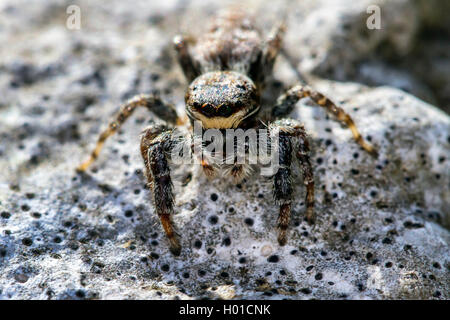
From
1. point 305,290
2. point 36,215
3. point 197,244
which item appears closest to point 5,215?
point 36,215

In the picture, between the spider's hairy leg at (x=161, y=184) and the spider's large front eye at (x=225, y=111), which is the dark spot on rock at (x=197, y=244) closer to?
the spider's hairy leg at (x=161, y=184)

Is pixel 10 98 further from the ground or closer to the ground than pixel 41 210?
further from the ground

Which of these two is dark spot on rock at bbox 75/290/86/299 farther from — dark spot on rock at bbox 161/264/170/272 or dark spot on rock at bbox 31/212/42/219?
dark spot on rock at bbox 31/212/42/219

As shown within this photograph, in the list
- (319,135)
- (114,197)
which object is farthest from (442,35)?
(114,197)

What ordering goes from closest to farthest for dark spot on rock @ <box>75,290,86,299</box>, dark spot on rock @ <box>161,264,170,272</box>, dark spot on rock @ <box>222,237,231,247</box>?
1. dark spot on rock @ <box>75,290,86,299</box>
2. dark spot on rock @ <box>161,264,170,272</box>
3. dark spot on rock @ <box>222,237,231,247</box>

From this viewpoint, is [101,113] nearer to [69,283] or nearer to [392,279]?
[69,283]

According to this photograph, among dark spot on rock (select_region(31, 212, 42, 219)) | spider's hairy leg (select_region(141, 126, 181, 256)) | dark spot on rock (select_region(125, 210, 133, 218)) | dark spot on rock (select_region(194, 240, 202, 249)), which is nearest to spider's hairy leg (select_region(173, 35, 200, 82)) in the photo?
spider's hairy leg (select_region(141, 126, 181, 256))

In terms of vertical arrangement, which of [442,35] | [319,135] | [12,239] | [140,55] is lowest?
[12,239]

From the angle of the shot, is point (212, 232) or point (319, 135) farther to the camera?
point (319, 135)
